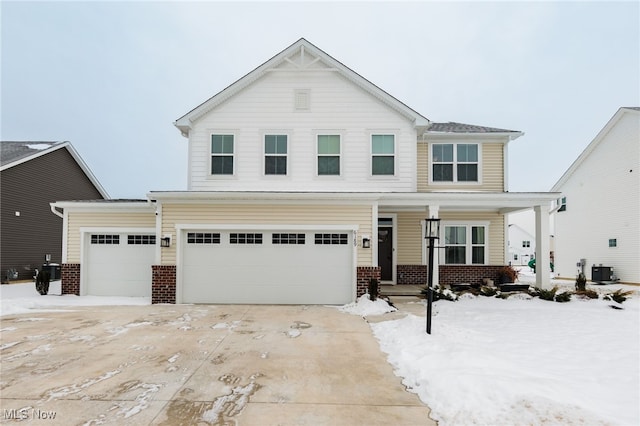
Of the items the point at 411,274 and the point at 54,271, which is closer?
the point at 411,274

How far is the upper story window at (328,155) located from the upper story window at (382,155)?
121cm

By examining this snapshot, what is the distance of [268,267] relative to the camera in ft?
34.0

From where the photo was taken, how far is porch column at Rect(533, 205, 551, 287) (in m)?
11.0

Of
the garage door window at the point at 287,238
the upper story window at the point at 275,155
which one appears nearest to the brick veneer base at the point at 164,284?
the garage door window at the point at 287,238

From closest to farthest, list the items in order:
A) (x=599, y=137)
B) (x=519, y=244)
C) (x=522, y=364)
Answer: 1. (x=522, y=364)
2. (x=599, y=137)
3. (x=519, y=244)

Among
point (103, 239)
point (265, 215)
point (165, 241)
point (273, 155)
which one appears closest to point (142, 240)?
point (103, 239)

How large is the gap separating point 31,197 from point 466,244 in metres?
19.9

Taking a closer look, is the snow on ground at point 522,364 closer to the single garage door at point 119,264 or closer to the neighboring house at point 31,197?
the single garage door at point 119,264

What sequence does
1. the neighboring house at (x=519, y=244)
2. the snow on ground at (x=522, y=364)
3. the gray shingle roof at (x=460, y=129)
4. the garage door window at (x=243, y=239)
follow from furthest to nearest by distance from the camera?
the neighboring house at (x=519, y=244) < the gray shingle roof at (x=460, y=129) < the garage door window at (x=243, y=239) < the snow on ground at (x=522, y=364)

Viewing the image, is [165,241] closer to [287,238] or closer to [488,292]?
[287,238]

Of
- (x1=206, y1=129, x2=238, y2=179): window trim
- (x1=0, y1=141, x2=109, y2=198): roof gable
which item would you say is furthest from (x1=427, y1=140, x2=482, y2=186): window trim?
(x1=0, y1=141, x2=109, y2=198): roof gable

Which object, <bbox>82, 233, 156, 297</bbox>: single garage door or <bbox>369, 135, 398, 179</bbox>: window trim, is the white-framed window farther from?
<bbox>82, 233, 156, 297</bbox>: single garage door

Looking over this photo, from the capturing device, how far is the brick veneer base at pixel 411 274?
13.3m

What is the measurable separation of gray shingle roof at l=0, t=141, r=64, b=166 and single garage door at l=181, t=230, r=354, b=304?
1180 centimetres
